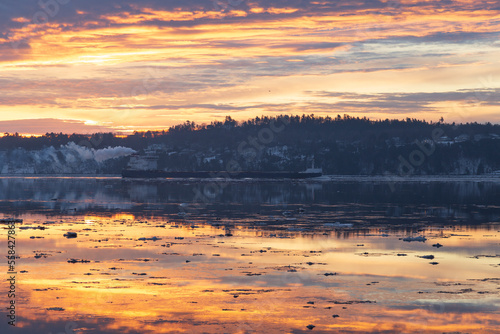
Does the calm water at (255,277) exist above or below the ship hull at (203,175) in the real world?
below

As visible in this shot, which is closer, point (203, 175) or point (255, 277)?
point (255, 277)

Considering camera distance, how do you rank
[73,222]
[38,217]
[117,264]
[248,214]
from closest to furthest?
[117,264]
[73,222]
[38,217]
[248,214]

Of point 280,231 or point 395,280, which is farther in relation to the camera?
point 280,231

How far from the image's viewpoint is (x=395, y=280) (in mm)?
18656

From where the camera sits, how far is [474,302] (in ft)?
52.7

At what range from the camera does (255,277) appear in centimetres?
1894

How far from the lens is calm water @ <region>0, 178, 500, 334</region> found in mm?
14368

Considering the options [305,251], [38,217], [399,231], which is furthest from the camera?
[38,217]

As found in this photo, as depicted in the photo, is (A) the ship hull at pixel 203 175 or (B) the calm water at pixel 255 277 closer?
(B) the calm water at pixel 255 277

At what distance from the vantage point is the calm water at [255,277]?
14368 mm

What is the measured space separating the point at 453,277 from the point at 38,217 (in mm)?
24451

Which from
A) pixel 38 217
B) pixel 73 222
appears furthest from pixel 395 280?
pixel 38 217

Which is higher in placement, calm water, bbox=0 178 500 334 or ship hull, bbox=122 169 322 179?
ship hull, bbox=122 169 322 179

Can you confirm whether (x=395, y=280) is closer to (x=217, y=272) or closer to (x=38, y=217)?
(x=217, y=272)
